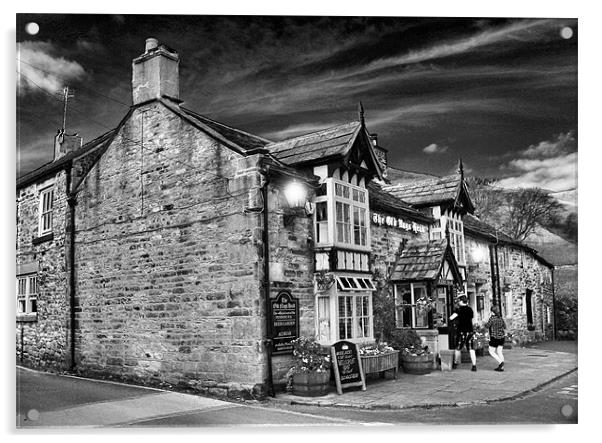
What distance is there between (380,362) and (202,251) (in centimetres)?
336

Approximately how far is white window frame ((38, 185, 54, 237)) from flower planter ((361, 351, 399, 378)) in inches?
242

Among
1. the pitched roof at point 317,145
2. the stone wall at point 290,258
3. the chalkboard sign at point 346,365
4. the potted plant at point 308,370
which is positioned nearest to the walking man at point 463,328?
the chalkboard sign at point 346,365

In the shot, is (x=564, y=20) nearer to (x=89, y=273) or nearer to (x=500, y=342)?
(x=500, y=342)

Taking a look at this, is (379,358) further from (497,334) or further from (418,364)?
(497,334)

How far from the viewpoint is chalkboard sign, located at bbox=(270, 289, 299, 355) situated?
29.5ft

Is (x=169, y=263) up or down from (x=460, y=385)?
up

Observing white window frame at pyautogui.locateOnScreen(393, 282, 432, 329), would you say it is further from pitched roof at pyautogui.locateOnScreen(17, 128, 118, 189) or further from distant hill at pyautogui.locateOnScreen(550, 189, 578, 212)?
pitched roof at pyautogui.locateOnScreen(17, 128, 118, 189)

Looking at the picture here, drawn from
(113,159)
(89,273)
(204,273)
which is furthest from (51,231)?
(204,273)

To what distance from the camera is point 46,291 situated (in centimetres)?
1116

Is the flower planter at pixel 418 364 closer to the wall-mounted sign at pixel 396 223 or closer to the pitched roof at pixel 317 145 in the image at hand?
the wall-mounted sign at pixel 396 223

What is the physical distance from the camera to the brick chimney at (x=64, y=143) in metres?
8.94

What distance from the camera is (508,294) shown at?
1426 centimetres

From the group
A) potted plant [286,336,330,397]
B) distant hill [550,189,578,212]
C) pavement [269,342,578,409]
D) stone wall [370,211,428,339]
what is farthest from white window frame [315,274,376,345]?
distant hill [550,189,578,212]

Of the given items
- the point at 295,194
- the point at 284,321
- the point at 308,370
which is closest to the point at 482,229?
the point at 295,194
